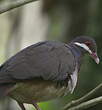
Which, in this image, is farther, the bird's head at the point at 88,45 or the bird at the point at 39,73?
the bird's head at the point at 88,45

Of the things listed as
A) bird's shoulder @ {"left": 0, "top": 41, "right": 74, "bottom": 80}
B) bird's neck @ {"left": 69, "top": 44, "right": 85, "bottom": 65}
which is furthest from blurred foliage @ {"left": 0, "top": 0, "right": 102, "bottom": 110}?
bird's shoulder @ {"left": 0, "top": 41, "right": 74, "bottom": 80}

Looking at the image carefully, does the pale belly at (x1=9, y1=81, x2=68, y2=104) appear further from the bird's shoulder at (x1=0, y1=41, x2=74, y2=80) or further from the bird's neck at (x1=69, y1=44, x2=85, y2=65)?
the bird's neck at (x1=69, y1=44, x2=85, y2=65)

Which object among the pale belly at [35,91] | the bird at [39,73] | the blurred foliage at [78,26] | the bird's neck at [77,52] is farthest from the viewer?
the blurred foliage at [78,26]

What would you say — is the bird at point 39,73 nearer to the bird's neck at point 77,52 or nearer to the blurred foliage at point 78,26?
the bird's neck at point 77,52

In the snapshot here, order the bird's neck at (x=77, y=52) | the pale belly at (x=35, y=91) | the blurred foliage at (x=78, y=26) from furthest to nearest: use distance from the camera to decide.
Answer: the blurred foliage at (x=78, y=26)
the bird's neck at (x=77, y=52)
the pale belly at (x=35, y=91)

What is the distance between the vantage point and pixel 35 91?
17.1 feet

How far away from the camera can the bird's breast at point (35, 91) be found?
510 cm

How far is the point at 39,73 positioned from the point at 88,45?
3.58 ft

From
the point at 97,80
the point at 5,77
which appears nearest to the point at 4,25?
the point at 97,80

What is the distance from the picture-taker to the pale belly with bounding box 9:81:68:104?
510 cm

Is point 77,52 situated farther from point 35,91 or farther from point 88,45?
point 35,91

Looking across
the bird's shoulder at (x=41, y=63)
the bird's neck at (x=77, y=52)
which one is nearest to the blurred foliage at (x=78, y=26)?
the bird's neck at (x=77, y=52)

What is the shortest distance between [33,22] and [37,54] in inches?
154

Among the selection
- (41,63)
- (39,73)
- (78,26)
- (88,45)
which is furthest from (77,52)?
(78,26)
